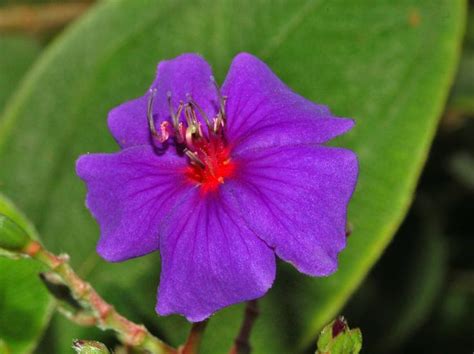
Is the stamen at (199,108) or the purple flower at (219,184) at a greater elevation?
the stamen at (199,108)

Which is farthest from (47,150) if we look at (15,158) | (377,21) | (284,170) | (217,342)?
(284,170)

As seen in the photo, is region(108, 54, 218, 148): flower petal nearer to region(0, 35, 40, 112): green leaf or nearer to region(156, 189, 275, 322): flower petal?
region(156, 189, 275, 322): flower petal

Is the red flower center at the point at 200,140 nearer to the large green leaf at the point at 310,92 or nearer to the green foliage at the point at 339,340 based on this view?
the green foliage at the point at 339,340

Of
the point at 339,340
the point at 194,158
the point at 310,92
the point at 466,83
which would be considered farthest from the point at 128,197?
the point at 466,83

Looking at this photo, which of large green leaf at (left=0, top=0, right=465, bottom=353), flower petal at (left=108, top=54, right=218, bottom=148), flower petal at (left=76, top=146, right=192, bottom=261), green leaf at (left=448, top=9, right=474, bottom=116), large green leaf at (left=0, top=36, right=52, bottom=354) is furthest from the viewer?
green leaf at (left=448, top=9, right=474, bottom=116)

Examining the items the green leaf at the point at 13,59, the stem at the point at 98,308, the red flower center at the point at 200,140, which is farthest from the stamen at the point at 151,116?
the green leaf at the point at 13,59

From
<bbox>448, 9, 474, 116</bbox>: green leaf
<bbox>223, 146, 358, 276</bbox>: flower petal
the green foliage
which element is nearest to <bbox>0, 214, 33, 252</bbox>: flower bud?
<bbox>223, 146, 358, 276</bbox>: flower petal

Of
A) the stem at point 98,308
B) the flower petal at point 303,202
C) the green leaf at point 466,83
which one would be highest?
the flower petal at point 303,202
